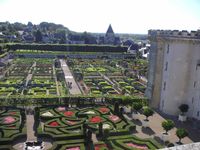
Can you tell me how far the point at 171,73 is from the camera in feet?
111

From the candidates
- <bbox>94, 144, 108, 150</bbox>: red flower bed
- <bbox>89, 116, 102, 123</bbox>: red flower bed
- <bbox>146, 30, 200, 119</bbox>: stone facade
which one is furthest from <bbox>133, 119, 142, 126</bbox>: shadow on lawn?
<bbox>94, 144, 108, 150</bbox>: red flower bed

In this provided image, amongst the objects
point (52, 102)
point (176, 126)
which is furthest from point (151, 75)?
point (52, 102)

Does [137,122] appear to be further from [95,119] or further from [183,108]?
[183,108]

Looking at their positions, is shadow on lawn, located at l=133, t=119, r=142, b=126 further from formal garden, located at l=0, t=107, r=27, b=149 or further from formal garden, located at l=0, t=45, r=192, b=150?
formal garden, located at l=0, t=107, r=27, b=149

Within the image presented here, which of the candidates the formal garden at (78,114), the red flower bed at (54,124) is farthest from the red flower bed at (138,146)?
the red flower bed at (54,124)

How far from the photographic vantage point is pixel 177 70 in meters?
33.6

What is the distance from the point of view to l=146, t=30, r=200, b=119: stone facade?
3272cm

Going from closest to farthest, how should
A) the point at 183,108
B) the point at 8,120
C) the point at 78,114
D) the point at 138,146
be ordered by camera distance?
the point at 138,146
the point at 8,120
the point at 78,114
the point at 183,108

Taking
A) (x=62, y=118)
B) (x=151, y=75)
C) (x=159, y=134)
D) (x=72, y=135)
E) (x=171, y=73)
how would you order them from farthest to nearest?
(x=151, y=75), (x=171, y=73), (x=62, y=118), (x=159, y=134), (x=72, y=135)

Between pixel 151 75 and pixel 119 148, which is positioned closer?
pixel 119 148

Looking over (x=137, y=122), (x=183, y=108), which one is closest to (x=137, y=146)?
(x=137, y=122)

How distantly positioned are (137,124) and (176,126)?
4.46 metres

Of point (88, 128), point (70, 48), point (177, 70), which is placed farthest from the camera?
point (70, 48)

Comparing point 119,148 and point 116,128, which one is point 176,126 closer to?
point 116,128
